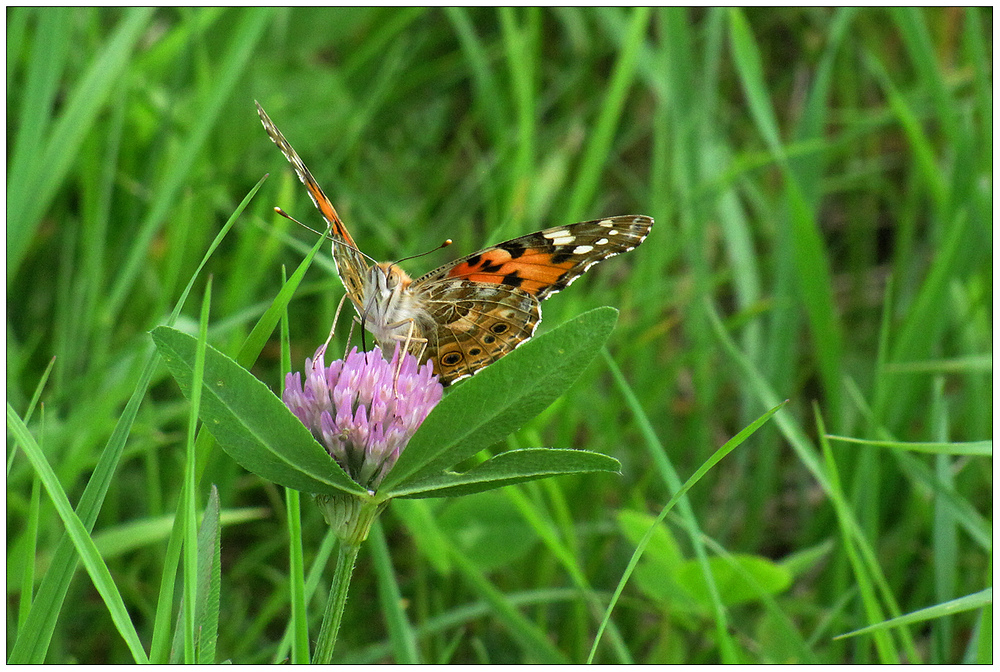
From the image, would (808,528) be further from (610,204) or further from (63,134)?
(63,134)

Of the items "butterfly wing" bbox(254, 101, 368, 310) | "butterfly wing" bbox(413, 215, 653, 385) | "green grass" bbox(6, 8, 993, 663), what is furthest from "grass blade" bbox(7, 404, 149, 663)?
"butterfly wing" bbox(413, 215, 653, 385)

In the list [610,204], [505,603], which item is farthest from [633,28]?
[505,603]

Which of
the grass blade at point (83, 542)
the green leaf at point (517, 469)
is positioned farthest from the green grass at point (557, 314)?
the green leaf at point (517, 469)

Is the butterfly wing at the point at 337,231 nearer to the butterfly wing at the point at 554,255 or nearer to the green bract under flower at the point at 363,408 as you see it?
the butterfly wing at the point at 554,255

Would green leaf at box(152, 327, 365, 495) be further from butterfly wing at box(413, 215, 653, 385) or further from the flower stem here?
butterfly wing at box(413, 215, 653, 385)

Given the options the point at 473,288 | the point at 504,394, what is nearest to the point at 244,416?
the point at 504,394

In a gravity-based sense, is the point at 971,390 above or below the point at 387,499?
below
